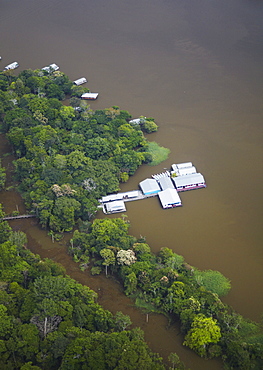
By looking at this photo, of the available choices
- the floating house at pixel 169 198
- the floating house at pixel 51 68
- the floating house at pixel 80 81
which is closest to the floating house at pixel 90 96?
the floating house at pixel 80 81

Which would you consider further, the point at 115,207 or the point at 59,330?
the point at 115,207

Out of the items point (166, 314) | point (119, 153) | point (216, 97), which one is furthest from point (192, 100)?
point (166, 314)

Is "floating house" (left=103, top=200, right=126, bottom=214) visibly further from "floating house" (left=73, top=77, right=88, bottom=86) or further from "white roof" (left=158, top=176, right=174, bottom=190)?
"floating house" (left=73, top=77, right=88, bottom=86)

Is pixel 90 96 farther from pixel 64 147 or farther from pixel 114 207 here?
pixel 114 207

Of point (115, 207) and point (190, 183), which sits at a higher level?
point (190, 183)

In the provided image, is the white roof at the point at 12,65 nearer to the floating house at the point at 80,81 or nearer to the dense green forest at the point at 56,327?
the floating house at the point at 80,81

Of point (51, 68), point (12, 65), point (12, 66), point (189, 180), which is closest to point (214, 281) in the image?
point (189, 180)
